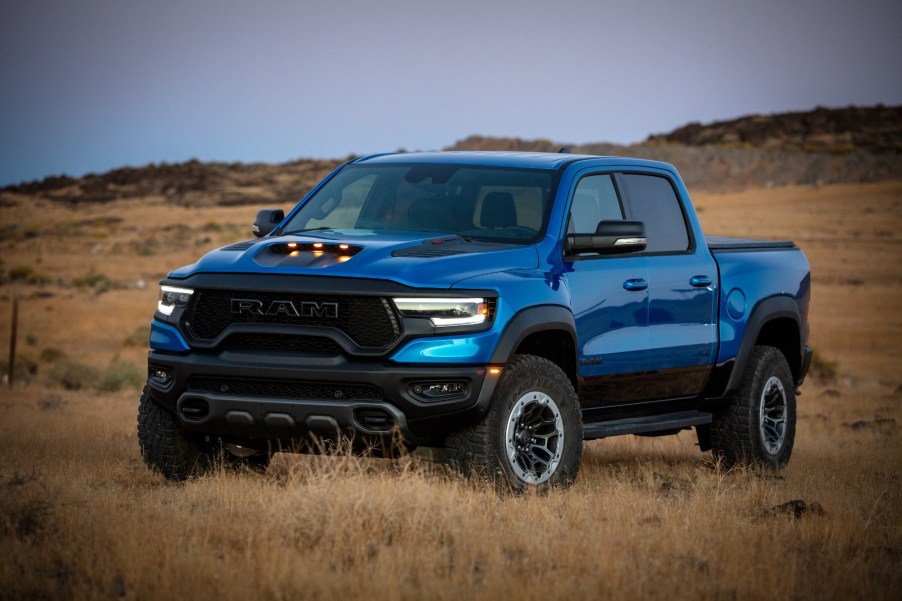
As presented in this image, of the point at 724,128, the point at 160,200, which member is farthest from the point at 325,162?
the point at 724,128

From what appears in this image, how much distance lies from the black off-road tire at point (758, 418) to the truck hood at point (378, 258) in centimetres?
290

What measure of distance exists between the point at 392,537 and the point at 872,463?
6.70 m

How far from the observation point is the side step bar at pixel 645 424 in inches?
336

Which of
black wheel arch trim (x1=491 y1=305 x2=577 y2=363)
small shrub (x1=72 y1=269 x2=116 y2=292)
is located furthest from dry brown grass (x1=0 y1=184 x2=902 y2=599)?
small shrub (x1=72 y1=269 x2=116 y2=292)

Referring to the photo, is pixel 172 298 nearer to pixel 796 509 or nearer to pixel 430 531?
pixel 430 531

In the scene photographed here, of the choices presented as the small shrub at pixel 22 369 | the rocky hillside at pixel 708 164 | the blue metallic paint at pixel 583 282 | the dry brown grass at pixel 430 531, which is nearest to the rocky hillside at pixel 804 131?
the rocky hillside at pixel 708 164

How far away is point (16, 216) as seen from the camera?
86688 mm

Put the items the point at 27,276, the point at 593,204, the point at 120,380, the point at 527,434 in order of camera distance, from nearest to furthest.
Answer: the point at 527,434 < the point at 593,204 < the point at 120,380 < the point at 27,276

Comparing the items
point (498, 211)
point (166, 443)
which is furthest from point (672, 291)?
point (166, 443)

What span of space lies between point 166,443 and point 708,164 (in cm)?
8087

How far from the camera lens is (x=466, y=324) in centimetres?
730

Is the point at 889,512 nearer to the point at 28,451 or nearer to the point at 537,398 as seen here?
the point at 537,398

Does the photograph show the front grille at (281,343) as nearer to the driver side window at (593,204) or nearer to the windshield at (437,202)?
the windshield at (437,202)

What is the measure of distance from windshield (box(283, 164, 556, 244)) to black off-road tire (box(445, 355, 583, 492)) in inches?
35.6
